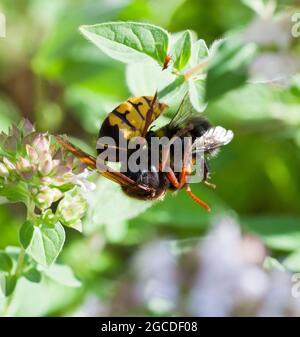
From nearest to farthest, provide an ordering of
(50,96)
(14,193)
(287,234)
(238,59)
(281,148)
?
(14,193) → (238,59) → (287,234) → (281,148) → (50,96)

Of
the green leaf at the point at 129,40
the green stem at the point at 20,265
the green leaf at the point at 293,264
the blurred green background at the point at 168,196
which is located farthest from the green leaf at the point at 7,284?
the green leaf at the point at 293,264

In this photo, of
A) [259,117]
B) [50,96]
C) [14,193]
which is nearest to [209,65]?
[14,193]

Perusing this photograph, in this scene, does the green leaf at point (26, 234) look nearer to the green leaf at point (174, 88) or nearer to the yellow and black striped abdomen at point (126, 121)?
the yellow and black striped abdomen at point (126, 121)

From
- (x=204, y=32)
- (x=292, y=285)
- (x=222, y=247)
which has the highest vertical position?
(x=204, y=32)

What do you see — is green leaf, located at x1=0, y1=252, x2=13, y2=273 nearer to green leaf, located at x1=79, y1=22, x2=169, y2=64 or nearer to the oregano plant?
the oregano plant

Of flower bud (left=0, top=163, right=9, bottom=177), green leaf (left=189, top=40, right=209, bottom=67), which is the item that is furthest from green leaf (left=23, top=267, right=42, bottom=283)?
green leaf (left=189, top=40, right=209, bottom=67)
